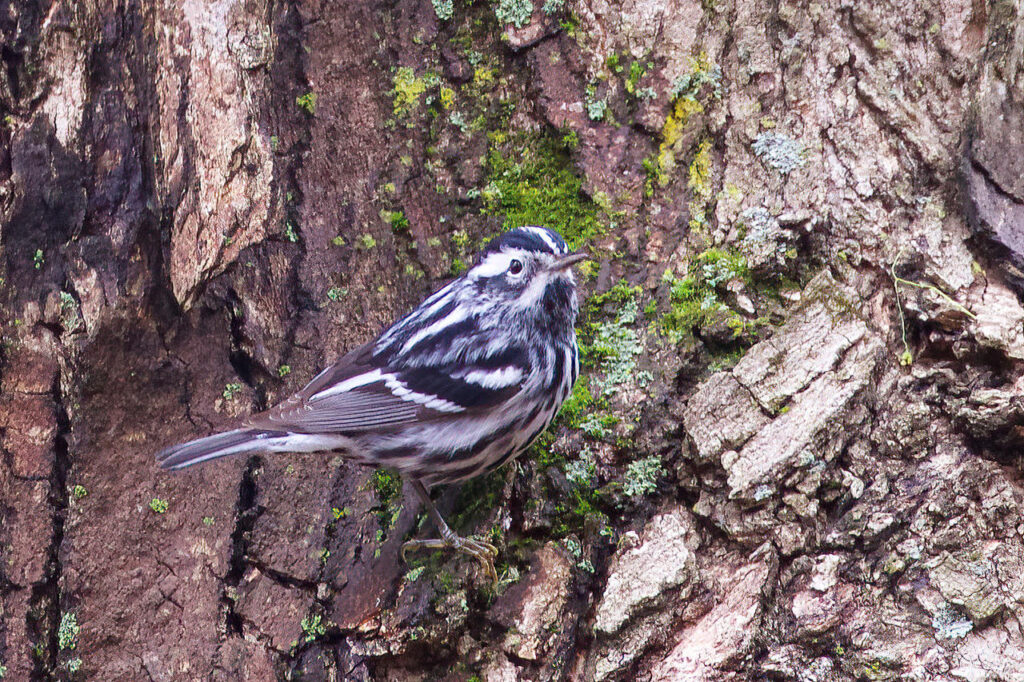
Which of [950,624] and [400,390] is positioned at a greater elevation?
[400,390]

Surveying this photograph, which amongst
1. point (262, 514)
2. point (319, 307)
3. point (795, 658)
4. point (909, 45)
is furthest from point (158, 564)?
point (909, 45)

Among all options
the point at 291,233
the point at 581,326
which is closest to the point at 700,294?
the point at 581,326

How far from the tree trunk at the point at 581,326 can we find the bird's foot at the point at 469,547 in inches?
1.5

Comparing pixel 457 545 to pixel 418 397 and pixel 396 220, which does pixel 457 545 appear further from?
pixel 396 220

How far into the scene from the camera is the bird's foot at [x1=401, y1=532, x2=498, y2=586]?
2.99 metres

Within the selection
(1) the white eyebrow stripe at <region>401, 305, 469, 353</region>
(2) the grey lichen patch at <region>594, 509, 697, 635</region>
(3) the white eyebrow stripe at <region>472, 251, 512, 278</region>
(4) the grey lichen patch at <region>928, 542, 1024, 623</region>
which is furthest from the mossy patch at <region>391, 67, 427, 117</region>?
(4) the grey lichen patch at <region>928, 542, 1024, 623</region>

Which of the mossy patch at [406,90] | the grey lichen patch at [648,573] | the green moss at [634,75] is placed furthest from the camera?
the mossy patch at [406,90]

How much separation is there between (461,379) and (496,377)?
0.46 ft

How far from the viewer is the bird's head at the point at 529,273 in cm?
344

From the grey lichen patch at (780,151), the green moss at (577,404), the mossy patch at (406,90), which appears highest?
the mossy patch at (406,90)

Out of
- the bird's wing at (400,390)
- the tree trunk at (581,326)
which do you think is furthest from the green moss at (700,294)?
the bird's wing at (400,390)

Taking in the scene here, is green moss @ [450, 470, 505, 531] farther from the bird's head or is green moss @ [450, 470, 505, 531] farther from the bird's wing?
the bird's head

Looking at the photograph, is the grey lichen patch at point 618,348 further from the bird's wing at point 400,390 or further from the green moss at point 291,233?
the green moss at point 291,233

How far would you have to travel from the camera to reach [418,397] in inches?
140
